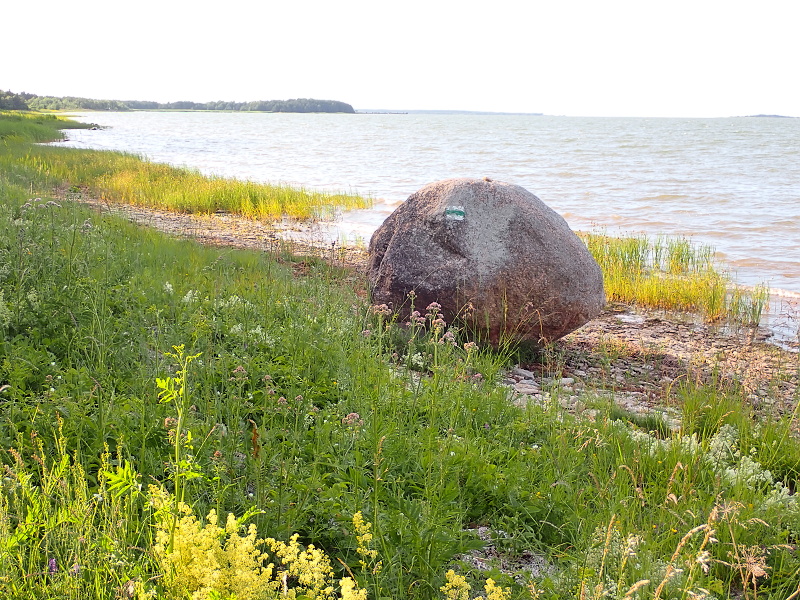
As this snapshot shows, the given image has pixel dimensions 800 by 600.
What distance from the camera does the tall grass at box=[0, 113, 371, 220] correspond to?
57.7ft

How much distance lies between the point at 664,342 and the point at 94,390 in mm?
6828

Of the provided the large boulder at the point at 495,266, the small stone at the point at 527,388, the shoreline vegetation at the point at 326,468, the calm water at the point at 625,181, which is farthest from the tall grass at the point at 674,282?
the small stone at the point at 527,388

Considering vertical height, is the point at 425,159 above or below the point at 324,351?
above

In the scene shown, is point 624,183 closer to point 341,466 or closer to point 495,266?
point 495,266

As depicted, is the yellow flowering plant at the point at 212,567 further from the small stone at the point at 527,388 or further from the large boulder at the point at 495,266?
the large boulder at the point at 495,266

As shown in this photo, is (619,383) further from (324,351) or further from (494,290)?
(324,351)

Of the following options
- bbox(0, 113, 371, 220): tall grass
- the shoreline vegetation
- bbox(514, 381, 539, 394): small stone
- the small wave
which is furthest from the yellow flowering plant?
bbox(0, 113, 371, 220): tall grass

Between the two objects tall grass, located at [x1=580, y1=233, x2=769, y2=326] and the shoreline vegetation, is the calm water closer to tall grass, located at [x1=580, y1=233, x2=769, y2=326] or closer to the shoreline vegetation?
tall grass, located at [x1=580, y1=233, x2=769, y2=326]

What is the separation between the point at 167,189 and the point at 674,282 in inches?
578

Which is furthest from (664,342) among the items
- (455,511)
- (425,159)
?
(425,159)

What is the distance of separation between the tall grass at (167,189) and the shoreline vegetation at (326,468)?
1180 centimetres

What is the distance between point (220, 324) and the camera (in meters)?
4.85

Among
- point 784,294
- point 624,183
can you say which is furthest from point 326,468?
point 624,183

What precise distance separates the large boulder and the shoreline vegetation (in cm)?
56
